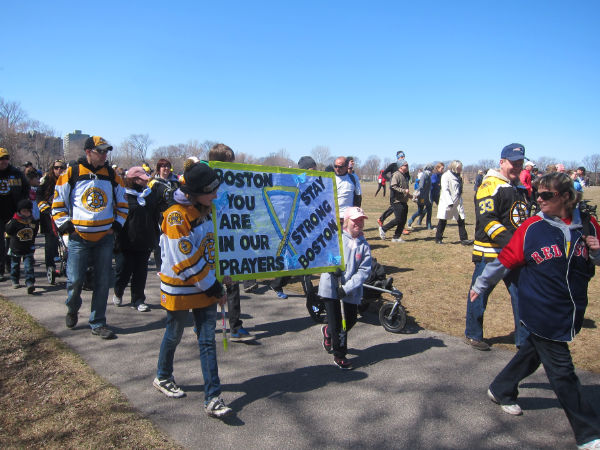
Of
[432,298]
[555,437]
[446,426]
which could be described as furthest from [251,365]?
[432,298]

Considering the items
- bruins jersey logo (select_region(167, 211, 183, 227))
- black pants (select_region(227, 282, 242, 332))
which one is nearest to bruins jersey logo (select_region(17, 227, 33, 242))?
black pants (select_region(227, 282, 242, 332))

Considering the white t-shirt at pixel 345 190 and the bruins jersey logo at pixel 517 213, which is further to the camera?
the white t-shirt at pixel 345 190

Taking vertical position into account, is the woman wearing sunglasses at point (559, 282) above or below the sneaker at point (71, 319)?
above

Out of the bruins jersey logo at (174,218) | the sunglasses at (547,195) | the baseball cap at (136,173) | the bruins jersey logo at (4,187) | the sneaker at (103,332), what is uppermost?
the baseball cap at (136,173)

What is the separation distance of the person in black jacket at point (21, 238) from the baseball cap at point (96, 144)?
10.8 feet

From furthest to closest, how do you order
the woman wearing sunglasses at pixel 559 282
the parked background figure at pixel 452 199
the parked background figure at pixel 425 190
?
1. the parked background figure at pixel 425 190
2. the parked background figure at pixel 452 199
3. the woman wearing sunglasses at pixel 559 282

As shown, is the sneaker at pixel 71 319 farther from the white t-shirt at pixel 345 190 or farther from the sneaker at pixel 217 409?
the white t-shirt at pixel 345 190

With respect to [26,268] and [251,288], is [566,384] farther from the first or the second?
[26,268]

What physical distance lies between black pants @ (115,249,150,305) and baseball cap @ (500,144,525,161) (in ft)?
16.4

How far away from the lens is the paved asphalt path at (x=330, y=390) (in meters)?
3.29

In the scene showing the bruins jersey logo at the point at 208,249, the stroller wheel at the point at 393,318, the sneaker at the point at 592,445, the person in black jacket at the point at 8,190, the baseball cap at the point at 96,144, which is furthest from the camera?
the person in black jacket at the point at 8,190

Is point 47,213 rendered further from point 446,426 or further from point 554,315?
point 554,315

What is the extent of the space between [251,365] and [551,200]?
3199 millimetres

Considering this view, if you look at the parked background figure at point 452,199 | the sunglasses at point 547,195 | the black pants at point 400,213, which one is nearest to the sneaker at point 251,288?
the sunglasses at point 547,195
